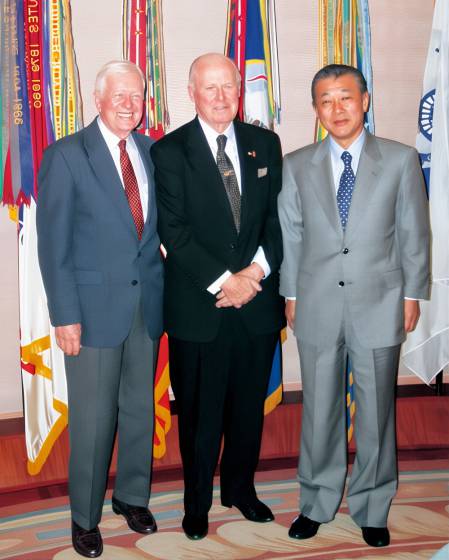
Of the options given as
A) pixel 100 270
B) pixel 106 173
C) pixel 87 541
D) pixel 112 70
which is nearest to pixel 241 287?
Answer: pixel 100 270

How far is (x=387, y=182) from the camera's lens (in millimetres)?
2502

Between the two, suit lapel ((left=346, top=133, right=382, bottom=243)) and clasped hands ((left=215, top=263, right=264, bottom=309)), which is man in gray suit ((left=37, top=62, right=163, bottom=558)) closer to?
clasped hands ((left=215, top=263, right=264, bottom=309))

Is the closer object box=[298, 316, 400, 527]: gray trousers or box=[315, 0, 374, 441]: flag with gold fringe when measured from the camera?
box=[298, 316, 400, 527]: gray trousers

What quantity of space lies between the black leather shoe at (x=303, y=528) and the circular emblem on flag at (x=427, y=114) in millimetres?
1712

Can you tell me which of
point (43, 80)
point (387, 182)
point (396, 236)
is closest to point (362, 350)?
point (396, 236)

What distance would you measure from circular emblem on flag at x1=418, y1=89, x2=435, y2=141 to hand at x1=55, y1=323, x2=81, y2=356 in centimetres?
177

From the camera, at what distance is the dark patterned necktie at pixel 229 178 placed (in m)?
2.57

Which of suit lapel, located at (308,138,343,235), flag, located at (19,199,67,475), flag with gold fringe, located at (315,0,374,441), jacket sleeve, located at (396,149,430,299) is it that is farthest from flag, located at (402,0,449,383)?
flag, located at (19,199,67,475)

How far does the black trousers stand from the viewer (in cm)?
262

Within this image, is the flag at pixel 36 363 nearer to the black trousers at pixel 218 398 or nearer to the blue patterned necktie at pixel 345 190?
the black trousers at pixel 218 398

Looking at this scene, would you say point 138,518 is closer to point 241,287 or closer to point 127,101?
point 241,287

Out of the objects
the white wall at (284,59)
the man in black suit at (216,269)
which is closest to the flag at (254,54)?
the white wall at (284,59)

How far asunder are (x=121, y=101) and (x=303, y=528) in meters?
1.66

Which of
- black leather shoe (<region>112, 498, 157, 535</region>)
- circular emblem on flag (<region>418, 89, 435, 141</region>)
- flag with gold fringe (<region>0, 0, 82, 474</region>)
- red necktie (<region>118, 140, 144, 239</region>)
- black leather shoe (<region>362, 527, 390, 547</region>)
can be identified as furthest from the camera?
circular emblem on flag (<region>418, 89, 435, 141</region>)
